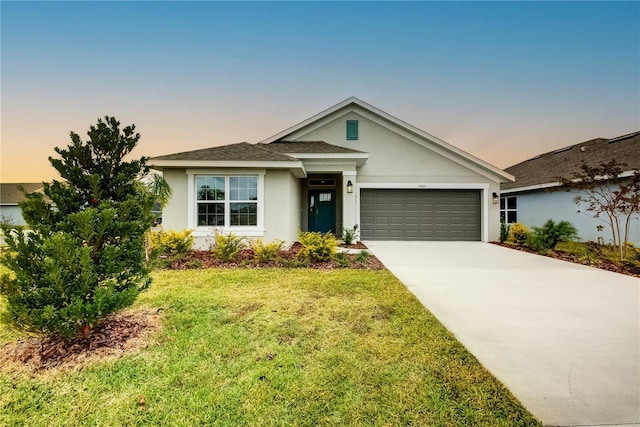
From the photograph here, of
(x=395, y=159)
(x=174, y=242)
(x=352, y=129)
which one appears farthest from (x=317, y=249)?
(x=352, y=129)

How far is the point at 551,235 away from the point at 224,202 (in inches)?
468

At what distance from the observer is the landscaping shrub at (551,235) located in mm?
10156

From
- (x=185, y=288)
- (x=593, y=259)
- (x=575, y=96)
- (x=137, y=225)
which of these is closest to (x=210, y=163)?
(x=185, y=288)

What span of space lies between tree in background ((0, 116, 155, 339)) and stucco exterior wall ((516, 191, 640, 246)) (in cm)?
1573

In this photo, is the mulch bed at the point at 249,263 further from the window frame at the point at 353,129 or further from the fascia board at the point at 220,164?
the window frame at the point at 353,129

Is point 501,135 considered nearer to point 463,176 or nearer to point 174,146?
point 463,176

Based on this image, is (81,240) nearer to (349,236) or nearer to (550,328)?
(550,328)

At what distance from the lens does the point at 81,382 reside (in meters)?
2.49

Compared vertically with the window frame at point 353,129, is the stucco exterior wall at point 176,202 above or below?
below

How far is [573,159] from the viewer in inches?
601

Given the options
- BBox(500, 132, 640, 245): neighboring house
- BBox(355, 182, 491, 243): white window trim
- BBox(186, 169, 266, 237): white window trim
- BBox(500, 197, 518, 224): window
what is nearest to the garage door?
BBox(355, 182, 491, 243): white window trim

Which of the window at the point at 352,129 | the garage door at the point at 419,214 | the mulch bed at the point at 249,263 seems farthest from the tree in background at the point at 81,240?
the window at the point at 352,129

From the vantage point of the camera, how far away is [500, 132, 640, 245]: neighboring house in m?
12.0

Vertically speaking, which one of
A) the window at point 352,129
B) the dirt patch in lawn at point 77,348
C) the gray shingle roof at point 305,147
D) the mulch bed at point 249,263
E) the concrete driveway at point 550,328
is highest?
the window at point 352,129
